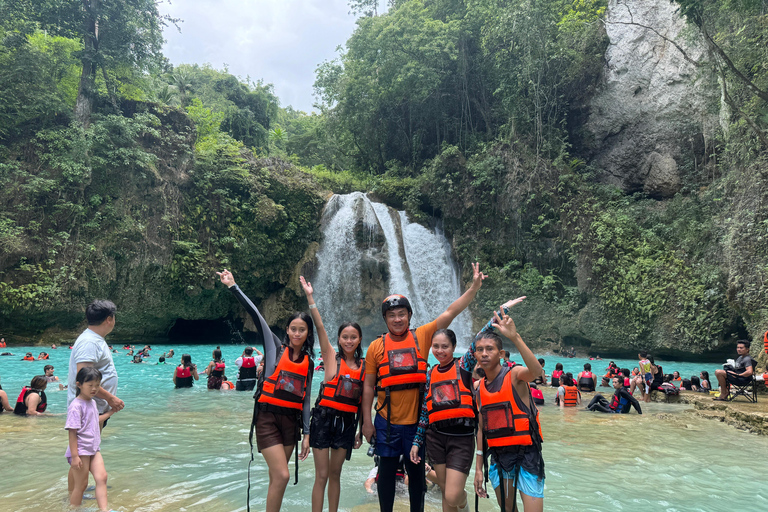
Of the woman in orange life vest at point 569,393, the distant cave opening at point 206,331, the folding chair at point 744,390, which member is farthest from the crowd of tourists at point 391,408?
the distant cave opening at point 206,331

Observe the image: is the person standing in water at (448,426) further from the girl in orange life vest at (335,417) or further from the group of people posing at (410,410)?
the girl in orange life vest at (335,417)

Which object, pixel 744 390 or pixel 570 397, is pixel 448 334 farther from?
pixel 744 390

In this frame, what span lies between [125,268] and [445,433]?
19.9 meters

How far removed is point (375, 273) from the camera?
2175 centimetres

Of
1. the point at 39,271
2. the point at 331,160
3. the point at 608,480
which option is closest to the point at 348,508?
the point at 608,480

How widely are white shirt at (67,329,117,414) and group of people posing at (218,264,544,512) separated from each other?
1313 millimetres

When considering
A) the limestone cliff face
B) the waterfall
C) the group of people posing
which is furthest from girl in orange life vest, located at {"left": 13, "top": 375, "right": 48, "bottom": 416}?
the limestone cliff face

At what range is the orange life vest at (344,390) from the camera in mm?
3350

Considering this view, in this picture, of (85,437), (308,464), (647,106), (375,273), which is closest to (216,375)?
(308,464)

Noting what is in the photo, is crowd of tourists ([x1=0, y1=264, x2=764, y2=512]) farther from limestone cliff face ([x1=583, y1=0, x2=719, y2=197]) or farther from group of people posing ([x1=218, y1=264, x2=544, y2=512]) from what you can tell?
limestone cliff face ([x1=583, y1=0, x2=719, y2=197])

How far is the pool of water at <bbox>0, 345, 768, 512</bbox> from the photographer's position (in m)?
4.26

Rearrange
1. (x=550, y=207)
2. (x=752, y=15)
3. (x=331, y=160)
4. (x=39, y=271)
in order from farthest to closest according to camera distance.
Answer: (x=331, y=160), (x=550, y=207), (x=39, y=271), (x=752, y=15)

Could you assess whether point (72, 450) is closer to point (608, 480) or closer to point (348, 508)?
point (348, 508)

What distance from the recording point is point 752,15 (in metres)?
13.3
